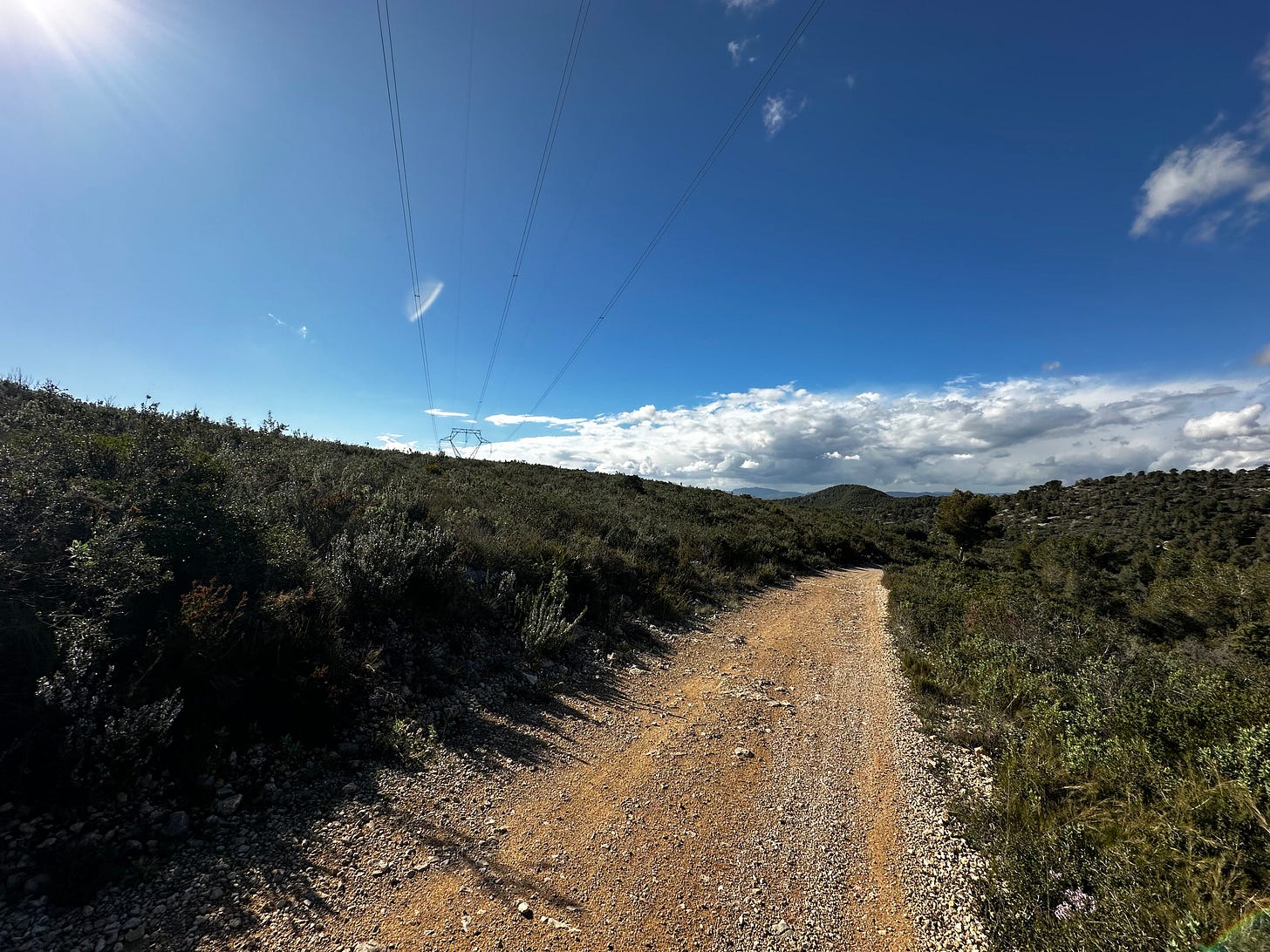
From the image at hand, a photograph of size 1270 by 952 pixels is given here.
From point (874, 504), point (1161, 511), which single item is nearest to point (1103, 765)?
point (1161, 511)

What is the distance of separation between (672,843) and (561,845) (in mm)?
932

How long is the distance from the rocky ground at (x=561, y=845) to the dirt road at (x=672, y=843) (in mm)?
17

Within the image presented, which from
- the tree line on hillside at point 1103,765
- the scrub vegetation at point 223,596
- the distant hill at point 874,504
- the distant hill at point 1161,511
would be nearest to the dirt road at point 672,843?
the tree line on hillside at point 1103,765

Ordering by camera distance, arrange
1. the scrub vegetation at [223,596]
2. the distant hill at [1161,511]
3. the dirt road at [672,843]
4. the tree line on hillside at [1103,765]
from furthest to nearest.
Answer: the distant hill at [1161,511]
the scrub vegetation at [223,596]
the dirt road at [672,843]
the tree line on hillside at [1103,765]

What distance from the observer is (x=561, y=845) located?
3.91 m

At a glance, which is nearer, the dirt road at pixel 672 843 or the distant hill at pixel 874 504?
the dirt road at pixel 672 843

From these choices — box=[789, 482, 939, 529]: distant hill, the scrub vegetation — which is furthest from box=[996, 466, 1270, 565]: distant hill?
the scrub vegetation

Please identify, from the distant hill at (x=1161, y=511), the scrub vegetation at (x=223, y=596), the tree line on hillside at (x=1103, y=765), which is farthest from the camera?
the distant hill at (x=1161, y=511)

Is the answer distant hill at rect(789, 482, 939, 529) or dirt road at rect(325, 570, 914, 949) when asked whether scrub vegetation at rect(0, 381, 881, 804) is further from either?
distant hill at rect(789, 482, 939, 529)

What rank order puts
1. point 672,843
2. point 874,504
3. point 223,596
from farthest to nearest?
point 874,504
point 223,596
point 672,843

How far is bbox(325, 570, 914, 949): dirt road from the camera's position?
3221 millimetres

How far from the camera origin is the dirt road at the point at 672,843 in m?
3.22

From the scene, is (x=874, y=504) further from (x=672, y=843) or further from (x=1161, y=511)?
(x=672, y=843)

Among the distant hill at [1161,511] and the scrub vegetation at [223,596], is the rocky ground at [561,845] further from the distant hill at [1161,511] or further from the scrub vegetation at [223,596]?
the distant hill at [1161,511]
